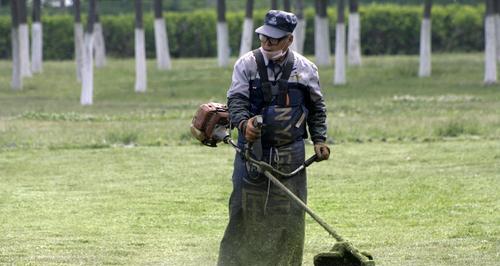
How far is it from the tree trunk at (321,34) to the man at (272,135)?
34849mm

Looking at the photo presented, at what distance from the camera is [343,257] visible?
31.2 ft

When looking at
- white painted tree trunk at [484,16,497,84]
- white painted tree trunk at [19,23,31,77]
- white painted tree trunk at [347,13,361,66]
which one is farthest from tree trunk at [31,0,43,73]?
white painted tree trunk at [484,16,497,84]

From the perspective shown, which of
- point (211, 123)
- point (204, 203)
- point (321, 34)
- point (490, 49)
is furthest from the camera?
point (321, 34)

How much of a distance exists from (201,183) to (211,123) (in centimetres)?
776

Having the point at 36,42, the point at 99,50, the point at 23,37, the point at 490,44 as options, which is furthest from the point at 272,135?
the point at 99,50

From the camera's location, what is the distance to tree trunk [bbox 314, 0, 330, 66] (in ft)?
147

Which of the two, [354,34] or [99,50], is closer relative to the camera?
[354,34]

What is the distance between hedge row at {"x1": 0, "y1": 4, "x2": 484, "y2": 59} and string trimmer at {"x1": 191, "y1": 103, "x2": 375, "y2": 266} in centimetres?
5095

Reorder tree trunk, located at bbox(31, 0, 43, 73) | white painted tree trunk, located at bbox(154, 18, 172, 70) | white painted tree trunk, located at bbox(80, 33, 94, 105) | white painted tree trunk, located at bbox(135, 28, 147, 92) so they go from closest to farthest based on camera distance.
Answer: white painted tree trunk, located at bbox(80, 33, 94, 105)
white painted tree trunk, located at bbox(135, 28, 147, 92)
white painted tree trunk, located at bbox(154, 18, 172, 70)
tree trunk, located at bbox(31, 0, 43, 73)

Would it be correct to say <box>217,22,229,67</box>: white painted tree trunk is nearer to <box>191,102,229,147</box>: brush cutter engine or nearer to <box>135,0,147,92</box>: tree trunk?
<box>135,0,147,92</box>: tree trunk

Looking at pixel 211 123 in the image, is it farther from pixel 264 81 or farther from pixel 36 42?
pixel 36 42

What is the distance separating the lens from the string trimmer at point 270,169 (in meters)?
9.43

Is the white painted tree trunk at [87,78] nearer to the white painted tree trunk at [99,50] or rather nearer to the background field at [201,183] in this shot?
the background field at [201,183]

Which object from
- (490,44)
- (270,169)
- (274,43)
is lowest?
(490,44)
